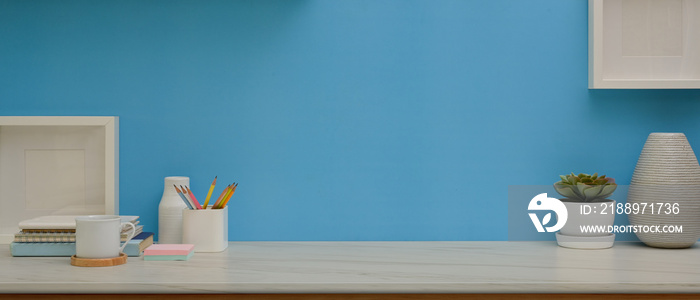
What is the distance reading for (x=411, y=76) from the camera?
1502 mm

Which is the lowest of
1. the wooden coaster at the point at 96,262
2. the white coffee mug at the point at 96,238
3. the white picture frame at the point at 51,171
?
the wooden coaster at the point at 96,262

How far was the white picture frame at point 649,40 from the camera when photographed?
1.49 m

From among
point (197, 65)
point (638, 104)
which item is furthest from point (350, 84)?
point (638, 104)

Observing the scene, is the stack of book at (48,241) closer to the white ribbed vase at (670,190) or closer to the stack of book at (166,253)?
the stack of book at (166,253)

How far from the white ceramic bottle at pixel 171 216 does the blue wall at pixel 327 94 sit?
0.07m

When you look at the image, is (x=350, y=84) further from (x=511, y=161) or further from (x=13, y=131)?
(x=13, y=131)

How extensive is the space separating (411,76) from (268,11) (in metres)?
0.38

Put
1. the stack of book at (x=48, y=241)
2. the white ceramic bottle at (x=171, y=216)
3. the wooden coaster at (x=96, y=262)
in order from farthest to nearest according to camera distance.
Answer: the white ceramic bottle at (x=171, y=216) → the stack of book at (x=48, y=241) → the wooden coaster at (x=96, y=262)

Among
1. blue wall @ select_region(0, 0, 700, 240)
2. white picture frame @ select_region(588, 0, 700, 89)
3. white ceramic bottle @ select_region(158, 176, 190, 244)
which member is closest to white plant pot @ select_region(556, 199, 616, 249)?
blue wall @ select_region(0, 0, 700, 240)

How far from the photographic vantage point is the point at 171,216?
143cm

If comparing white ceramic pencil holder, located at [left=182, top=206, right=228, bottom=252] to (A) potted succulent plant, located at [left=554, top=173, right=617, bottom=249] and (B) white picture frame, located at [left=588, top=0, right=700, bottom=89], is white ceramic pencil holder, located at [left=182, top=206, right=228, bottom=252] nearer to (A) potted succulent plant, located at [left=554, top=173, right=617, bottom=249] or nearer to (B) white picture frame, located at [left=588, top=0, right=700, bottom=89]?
(A) potted succulent plant, located at [left=554, top=173, right=617, bottom=249]

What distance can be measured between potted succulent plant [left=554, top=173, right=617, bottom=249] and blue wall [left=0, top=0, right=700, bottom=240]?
132 mm

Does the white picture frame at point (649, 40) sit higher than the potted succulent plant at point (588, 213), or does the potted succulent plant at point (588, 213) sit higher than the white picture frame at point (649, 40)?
the white picture frame at point (649, 40)

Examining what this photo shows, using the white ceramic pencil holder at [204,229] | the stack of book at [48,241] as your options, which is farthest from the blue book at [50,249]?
the white ceramic pencil holder at [204,229]
